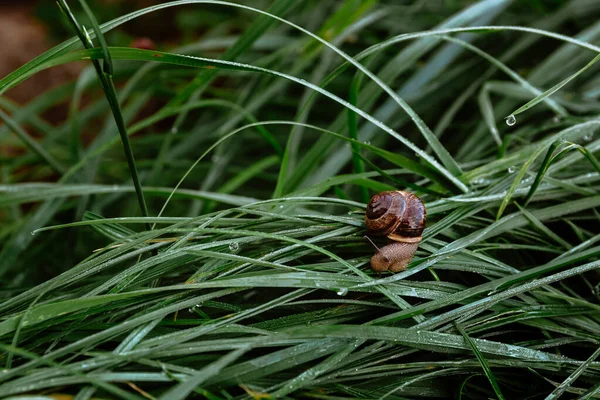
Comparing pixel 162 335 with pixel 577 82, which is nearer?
pixel 162 335

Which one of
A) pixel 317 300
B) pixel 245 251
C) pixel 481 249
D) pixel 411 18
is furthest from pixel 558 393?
Answer: pixel 411 18

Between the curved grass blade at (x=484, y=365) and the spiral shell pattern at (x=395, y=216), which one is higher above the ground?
the spiral shell pattern at (x=395, y=216)

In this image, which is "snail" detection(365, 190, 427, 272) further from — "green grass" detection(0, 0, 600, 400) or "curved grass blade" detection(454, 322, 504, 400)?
"curved grass blade" detection(454, 322, 504, 400)

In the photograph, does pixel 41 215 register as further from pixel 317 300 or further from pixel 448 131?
pixel 448 131

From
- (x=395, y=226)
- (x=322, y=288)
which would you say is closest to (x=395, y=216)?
(x=395, y=226)

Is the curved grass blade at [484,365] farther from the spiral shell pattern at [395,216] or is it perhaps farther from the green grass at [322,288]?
the spiral shell pattern at [395,216]

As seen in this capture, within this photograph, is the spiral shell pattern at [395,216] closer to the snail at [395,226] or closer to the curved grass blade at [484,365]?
the snail at [395,226]

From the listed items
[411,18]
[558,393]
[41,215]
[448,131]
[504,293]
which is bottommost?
[558,393]

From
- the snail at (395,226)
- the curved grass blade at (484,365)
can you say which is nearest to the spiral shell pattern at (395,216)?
the snail at (395,226)

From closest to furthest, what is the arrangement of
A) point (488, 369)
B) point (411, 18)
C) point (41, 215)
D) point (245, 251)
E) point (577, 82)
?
point (488, 369), point (245, 251), point (41, 215), point (577, 82), point (411, 18)
